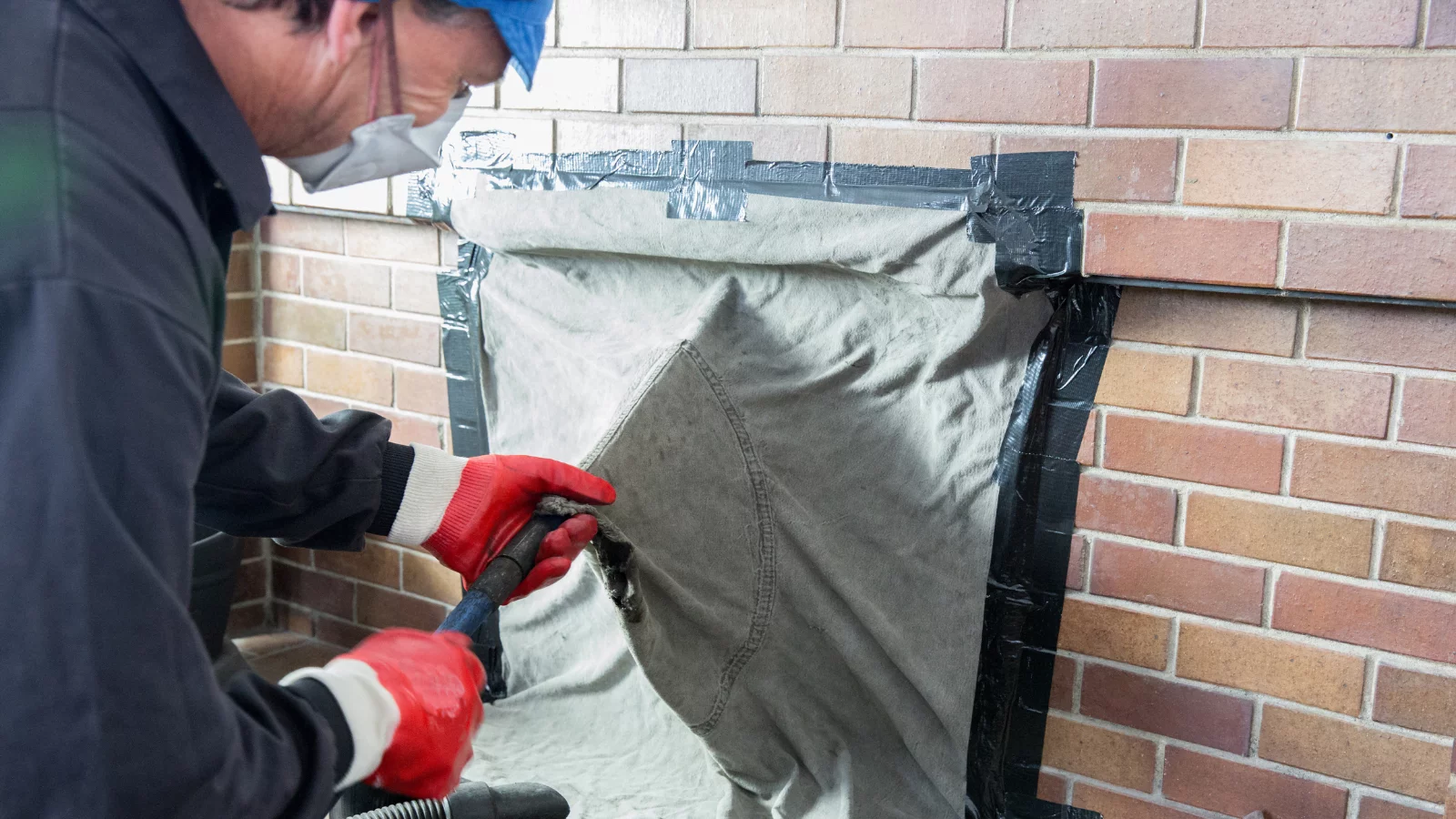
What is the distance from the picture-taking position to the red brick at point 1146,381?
68.1 inches

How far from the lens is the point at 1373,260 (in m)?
1.54

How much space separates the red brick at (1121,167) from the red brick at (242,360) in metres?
1.99

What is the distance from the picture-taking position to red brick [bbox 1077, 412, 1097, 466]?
181 cm

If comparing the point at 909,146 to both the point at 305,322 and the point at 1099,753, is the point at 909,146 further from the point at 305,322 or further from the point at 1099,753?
the point at 305,322

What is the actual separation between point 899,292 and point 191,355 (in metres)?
1.20

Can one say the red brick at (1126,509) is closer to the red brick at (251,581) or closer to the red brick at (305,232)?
the red brick at (305,232)

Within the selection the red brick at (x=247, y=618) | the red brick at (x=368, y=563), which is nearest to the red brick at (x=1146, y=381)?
the red brick at (x=368, y=563)

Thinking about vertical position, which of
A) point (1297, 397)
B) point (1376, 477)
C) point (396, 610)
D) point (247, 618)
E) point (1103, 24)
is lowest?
point (247, 618)

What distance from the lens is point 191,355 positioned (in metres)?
0.90

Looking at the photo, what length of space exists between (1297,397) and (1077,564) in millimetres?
422

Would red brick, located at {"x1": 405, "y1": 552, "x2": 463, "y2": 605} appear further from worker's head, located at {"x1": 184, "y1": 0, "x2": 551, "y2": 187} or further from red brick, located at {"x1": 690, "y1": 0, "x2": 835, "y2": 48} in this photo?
worker's head, located at {"x1": 184, "y1": 0, "x2": 551, "y2": 187}

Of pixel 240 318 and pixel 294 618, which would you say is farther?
pixel 294 618

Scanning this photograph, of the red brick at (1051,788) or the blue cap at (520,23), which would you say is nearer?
the blue cap at (520,23)

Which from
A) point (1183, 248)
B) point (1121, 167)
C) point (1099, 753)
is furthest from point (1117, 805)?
point (1121, 167)
